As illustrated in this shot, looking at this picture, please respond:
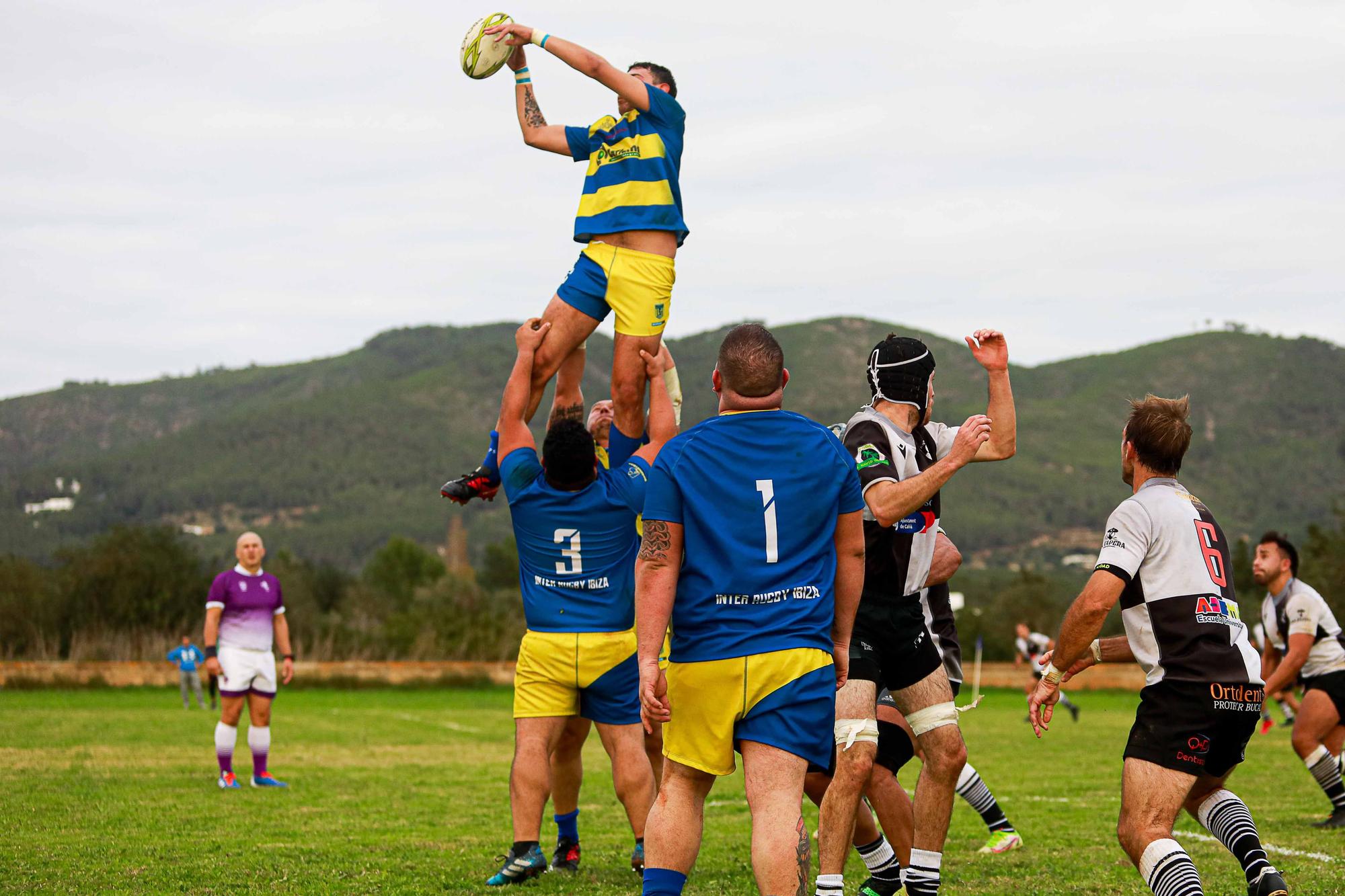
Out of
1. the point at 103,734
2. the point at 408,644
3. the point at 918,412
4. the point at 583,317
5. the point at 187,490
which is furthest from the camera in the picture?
the point at 187,490

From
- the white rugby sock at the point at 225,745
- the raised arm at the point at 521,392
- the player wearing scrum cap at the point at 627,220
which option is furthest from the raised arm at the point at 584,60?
the white rugby sock at the point at 225,745

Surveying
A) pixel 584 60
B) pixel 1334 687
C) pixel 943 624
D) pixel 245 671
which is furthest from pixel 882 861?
pixel 245 671

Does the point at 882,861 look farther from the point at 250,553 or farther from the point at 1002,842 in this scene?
the point at 250,553

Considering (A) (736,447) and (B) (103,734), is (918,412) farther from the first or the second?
(B) (103,734)

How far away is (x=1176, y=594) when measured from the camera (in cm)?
567

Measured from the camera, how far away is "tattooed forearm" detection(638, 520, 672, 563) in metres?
5.02

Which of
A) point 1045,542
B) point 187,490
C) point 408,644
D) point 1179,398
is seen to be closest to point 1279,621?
point 1179,398

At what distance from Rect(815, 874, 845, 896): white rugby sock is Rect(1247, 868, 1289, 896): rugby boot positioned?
177 cm

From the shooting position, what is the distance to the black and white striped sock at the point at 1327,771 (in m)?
10.8

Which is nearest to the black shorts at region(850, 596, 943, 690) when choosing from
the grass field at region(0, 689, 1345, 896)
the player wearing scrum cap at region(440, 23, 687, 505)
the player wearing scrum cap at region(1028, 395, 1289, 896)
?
the player wearing scrum cap at region(1028, 395, 1289, 896)

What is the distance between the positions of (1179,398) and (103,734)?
18.8 m

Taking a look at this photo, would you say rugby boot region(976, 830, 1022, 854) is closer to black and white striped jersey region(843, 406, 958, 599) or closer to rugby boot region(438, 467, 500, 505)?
black and white striped jersey region(843, 406, 958, 599)

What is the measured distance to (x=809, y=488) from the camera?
16.6 feet

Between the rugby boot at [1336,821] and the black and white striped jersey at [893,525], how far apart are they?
588 cm
